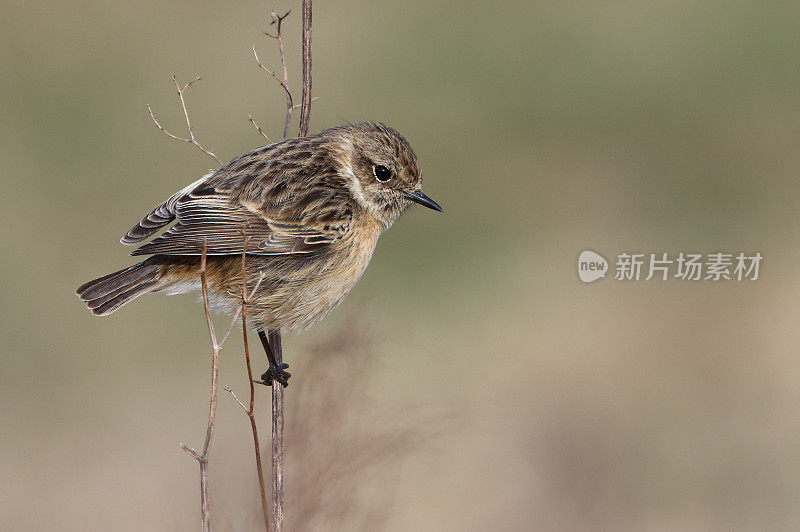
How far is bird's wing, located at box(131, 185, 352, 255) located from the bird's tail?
205 millimetres

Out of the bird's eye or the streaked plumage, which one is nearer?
the streaked plumage

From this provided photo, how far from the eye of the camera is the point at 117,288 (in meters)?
4.97

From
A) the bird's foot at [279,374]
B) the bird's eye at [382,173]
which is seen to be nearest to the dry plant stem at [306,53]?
the bird's eye at [382,173]

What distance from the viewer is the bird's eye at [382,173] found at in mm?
5172

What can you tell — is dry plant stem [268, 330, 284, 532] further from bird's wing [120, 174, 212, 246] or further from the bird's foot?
bird's wing [120, 174, 212, 246]

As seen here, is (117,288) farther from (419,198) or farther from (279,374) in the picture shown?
(419,198)

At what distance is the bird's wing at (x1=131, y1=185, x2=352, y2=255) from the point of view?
4832 mm

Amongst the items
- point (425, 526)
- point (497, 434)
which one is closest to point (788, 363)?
point (497, 434)

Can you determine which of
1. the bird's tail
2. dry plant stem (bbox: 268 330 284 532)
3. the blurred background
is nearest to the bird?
the bird's tail

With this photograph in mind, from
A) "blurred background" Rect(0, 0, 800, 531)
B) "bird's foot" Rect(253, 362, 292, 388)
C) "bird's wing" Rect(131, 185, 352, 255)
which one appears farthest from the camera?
"blurred background" Rect(0, 0, 800, 531)

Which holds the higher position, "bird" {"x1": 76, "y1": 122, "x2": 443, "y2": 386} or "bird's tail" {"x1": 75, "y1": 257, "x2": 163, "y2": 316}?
"bird" {"x1": 76, "y1": 122, "x2": 443, "y2": 386}

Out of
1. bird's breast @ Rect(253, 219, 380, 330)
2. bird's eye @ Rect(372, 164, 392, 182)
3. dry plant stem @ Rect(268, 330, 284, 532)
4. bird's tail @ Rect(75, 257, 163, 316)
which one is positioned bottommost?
dry plant stem @ Rect(268, 330, 284, 532)

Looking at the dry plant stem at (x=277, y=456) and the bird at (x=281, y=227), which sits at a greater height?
the bird at (x=281, y=227)

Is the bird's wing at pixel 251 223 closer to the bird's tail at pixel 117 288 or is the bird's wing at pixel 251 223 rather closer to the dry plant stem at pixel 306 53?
the bird's tail at pixel 117 288
